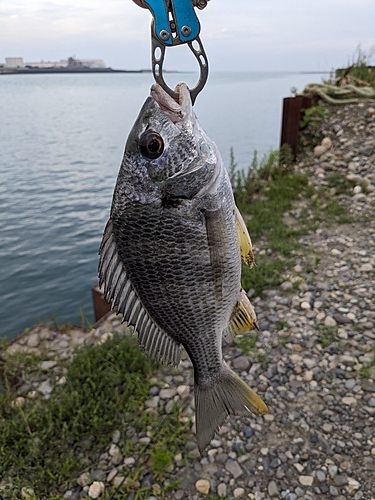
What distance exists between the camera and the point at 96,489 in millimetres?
2898

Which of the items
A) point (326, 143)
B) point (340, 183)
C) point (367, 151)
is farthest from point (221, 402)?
point (326, 143)

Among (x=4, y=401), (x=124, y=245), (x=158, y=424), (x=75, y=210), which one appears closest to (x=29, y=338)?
(x=4, y=401)

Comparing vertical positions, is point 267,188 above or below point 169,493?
above

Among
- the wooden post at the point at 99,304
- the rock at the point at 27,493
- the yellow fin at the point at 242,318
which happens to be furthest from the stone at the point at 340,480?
the wooden post at the point at 99,304

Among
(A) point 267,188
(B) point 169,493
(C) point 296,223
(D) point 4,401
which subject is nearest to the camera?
(B) point 169,493

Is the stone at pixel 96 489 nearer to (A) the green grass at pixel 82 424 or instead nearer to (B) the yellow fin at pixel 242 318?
(A) the green grass at pixel 82 424

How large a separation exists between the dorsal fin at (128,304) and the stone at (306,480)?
1.80 m

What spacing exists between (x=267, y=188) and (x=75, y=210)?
21.5 ft

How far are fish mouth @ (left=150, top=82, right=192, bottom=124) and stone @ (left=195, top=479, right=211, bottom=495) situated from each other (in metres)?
2.59

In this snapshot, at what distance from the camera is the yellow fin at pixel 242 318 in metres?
1.83

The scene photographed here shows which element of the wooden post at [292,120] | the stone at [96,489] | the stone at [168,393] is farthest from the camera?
the wooden post at [292,120]

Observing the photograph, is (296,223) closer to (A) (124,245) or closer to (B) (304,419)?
(B) (304,419)

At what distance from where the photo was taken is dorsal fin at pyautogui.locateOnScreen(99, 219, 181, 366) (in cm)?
158

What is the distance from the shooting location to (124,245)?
1.55 meters
